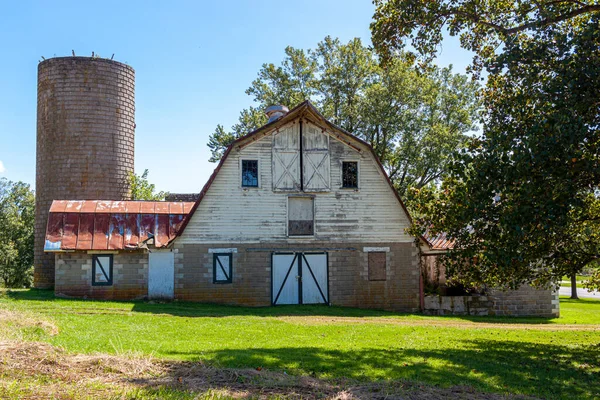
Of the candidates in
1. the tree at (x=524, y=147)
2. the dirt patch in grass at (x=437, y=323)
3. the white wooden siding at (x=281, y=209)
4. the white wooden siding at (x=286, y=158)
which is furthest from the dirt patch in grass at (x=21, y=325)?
the white wooden siding at (x=286, y=158)

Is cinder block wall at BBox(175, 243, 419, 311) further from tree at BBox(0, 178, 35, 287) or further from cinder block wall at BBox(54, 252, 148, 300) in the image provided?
tree at BBox(0, 178, 35, 287)

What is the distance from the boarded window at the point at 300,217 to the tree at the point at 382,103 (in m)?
13.6

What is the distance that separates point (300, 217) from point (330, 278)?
2851mm

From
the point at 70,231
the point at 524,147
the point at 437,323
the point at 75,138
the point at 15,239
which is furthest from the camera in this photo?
the point at 15,239

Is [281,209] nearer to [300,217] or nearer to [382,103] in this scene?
[300,217]

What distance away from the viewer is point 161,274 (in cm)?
2330

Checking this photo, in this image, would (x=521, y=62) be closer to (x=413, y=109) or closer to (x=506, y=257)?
(x=506, y=257)

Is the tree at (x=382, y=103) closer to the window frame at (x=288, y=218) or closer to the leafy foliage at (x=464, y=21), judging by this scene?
the window frame at (x=288, y=218)

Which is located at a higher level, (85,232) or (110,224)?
(110,224)

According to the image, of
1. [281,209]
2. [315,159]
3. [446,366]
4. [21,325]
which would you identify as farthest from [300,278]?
[446,366]

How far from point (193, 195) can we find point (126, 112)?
19.1ft

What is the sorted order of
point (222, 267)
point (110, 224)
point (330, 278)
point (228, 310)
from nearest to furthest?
point (228, 310)
point (222, 267)
point (330, 278)
point (110, 224)

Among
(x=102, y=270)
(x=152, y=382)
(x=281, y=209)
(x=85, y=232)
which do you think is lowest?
(x=152, y=382)

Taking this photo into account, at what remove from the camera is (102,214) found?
24969mm
